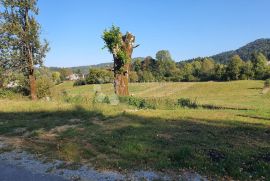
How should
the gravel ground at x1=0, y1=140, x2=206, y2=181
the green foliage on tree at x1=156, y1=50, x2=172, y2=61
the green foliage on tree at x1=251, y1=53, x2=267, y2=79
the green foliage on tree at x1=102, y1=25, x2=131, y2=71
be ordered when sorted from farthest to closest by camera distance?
the green foliage on tree at x1=156, y1=50, x2=172, y2=61
the green foliage on tree at x1=251, y1=53, x2=267, y2=79
the green foliage on tree at x1=102, y1=25, x2=131, y2=71
the gravel ground at x1=0, y1=140, x2=206, y2=181

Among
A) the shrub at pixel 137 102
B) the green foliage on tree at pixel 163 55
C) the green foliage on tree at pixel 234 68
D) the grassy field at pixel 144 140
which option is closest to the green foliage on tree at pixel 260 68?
the green foliage on tree at pixel 234 68

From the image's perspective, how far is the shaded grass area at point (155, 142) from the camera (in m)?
9.79

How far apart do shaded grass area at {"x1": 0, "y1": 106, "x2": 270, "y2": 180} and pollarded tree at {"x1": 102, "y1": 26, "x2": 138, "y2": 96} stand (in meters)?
12.2

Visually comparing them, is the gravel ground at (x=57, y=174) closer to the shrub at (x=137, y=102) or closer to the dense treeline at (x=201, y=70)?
the shrub at (x=137, y=102)

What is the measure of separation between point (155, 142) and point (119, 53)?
20.0 metres

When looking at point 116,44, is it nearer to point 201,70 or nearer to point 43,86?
point 43,86

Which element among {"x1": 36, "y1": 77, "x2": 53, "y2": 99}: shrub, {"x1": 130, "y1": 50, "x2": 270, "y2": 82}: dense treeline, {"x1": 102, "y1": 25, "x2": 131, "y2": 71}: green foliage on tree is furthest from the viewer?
{"x1": 130, "y1": 50, "x2": 270, "y2": 82}: dense treeline

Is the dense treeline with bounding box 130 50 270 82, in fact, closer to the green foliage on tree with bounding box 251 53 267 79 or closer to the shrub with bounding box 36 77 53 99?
the green foliage on tree with bounding box 251 53 267 79

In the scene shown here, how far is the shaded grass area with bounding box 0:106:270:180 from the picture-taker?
9789mm

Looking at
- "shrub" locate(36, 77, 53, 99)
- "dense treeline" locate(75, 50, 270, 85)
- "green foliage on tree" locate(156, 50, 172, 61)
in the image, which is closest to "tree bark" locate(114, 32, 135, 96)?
"shrub" locate(36, 77, 53, 99)

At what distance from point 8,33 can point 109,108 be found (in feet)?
47.9

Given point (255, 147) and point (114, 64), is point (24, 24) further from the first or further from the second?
point (255, 147)

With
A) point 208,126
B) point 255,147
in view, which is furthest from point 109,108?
point 255,147

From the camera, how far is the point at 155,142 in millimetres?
12633
